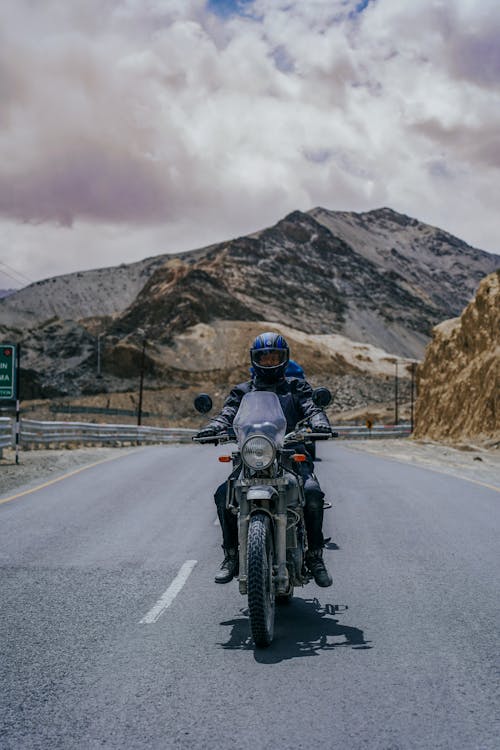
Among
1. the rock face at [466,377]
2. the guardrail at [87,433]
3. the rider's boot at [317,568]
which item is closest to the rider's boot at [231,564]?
the rider's boot at [317,568]

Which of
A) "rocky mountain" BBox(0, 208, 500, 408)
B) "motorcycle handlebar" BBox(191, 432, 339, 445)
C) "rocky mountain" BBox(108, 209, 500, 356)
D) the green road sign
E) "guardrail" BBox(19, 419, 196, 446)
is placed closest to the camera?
"motorcycle handlebar" BBox(191, 432, 339, 445)

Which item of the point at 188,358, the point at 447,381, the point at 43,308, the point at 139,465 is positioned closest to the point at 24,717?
the point at 139,465

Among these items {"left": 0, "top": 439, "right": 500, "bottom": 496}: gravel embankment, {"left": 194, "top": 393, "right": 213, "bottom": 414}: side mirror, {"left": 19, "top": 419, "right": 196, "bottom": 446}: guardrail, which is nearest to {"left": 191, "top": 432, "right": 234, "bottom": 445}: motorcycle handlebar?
{"left": 194, "top": 393, "right": 213, "bottom": 414}: side mirror

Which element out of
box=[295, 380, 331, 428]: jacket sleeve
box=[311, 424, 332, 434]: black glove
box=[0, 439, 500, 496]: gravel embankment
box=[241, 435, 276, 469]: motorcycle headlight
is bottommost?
box=[0, 439, 500, 496]: gravel embankment

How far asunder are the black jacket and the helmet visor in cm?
15

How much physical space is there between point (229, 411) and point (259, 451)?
1.10 m

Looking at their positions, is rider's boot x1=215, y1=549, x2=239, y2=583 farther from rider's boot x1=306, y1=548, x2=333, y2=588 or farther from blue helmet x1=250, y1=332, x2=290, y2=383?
blue helmet x1=250, y1=332, x2=290, y2=383

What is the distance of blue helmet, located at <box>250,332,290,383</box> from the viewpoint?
6758mm

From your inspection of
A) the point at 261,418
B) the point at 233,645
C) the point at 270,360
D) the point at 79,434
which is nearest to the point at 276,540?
the point at 233,645

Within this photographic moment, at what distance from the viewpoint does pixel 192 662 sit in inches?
200

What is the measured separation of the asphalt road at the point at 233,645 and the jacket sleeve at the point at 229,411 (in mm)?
1444

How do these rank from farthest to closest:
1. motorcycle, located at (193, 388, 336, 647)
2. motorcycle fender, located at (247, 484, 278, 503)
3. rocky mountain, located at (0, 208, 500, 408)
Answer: rocky mountain, located at (0, 208, 500, 408), motorcycle fender, located at (247, 484, 278, 503), motorcycle, located at (193, 388, 336, 647)

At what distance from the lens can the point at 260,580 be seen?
529 cm

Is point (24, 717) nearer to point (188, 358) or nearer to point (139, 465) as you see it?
point (139, 465)
